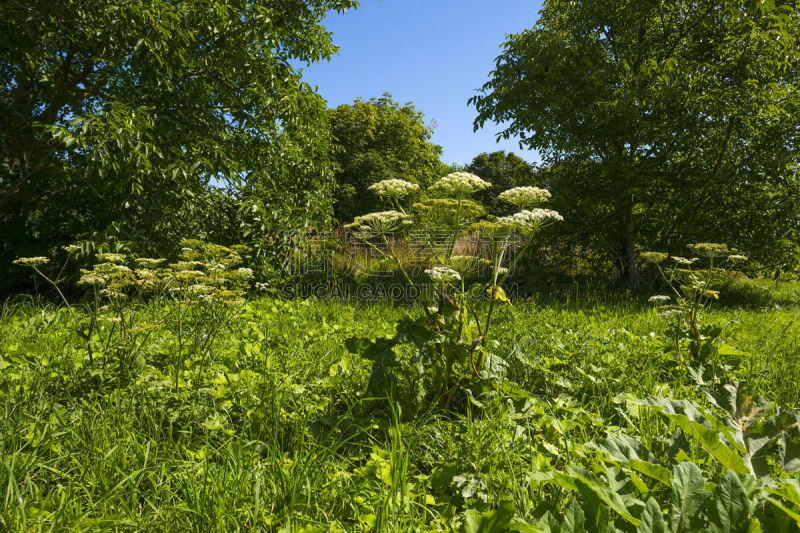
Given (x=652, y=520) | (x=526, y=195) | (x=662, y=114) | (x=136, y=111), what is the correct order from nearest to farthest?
(x=652, y=520)
(x=526, y=195)
(x=136, y=111)
(x=662, y=114)

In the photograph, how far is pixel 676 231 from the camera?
5781 millimetres

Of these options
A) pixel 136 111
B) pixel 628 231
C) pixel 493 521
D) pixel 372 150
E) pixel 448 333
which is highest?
pixel 372 150

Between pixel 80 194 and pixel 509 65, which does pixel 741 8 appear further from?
pixel 80 194

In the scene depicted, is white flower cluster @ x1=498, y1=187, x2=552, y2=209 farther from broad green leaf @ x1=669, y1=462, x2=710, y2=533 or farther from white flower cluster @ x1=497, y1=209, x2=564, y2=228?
broad green leaf @ x1=669, y1=462, x2=710, y2=533

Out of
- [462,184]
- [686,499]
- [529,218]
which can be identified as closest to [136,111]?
[462,184]

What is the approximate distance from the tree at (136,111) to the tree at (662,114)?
3.37m

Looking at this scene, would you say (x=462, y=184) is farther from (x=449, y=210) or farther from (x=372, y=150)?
(x=372, y=150)

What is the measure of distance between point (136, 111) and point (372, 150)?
1204 centimetres

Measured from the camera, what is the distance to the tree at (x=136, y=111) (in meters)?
3.39

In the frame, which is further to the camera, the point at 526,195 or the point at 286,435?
the point at 526,195

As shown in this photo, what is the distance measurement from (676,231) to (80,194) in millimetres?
7893

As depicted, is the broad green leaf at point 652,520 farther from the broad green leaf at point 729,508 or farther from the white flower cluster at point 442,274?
the white flower cluster at point 442,274

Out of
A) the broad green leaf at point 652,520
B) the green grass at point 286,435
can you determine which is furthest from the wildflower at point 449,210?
the broad green leaf at point 652,520

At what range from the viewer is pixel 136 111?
3482mm
